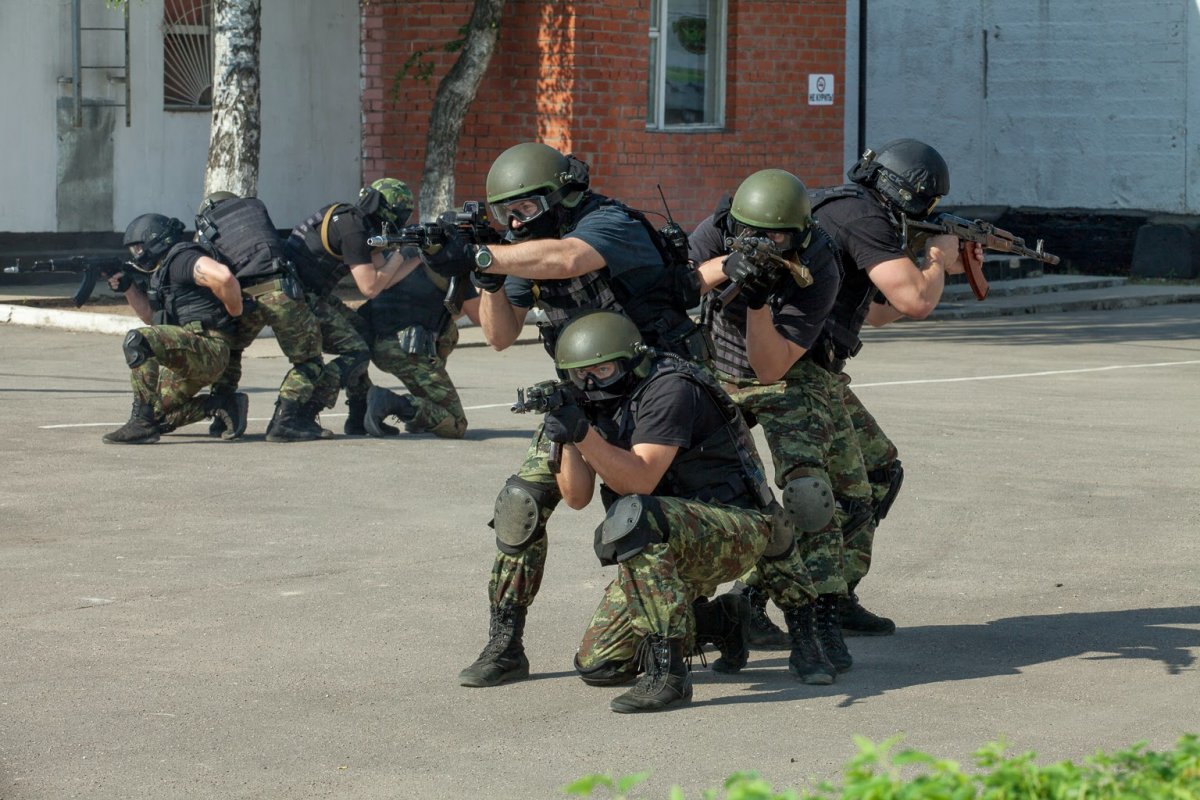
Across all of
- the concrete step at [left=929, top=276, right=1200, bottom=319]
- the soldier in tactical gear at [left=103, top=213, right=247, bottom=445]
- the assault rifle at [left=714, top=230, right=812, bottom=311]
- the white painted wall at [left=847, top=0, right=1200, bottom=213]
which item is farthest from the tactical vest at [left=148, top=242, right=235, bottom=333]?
the white painted wall at [left=847, top=0, right=1200, bottom=213]

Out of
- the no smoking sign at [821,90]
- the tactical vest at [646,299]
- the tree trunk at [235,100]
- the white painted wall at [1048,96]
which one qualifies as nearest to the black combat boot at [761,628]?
the tactical vest at [646,299]

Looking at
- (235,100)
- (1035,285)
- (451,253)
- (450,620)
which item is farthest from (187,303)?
(1035,285)

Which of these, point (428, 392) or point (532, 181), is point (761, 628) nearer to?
point (532, 181)

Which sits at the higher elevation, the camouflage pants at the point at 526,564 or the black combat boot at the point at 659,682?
the camouflage pants at the point at 526,564

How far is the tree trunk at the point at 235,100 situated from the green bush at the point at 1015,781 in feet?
47.8

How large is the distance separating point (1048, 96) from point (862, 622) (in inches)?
775

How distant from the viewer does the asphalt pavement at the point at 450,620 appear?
523cm

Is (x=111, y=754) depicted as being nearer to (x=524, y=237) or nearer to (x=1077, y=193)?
(x=524, y=237)

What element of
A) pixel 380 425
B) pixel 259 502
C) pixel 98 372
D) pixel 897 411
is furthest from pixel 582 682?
pixel 98 372

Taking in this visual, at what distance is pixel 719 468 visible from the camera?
5969mm

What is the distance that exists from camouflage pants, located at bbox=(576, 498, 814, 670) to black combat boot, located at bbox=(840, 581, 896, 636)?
0.75 metres

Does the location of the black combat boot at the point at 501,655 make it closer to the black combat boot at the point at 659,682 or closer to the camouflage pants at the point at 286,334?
the black combat boot at the point at 659,682

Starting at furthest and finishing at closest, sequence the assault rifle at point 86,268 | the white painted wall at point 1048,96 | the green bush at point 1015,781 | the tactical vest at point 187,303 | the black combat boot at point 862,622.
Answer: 1. the white painted wall at point 1048,96
2. the assault rifle at point 86,268
3. the tactical vest at point 187,303
4. the black combat boot at point 862,622
5. the green bush at point 1015,781

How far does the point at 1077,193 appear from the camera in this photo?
25031 mm
